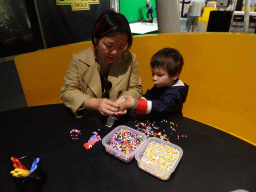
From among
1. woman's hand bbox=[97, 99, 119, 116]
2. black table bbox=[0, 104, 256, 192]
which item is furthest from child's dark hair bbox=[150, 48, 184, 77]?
woman's hand bbox=[97, 99, 119, 116]

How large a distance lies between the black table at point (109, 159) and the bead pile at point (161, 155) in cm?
4

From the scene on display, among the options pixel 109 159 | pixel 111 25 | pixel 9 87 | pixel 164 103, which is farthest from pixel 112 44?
pixel 9 87

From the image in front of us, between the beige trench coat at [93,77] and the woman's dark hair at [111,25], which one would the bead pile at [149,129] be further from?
the woman's dark hair at [111,25]

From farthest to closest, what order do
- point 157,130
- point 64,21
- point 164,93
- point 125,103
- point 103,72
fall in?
point 64,21 < point 103,72 < point 164,93 < point 125,103 < point 157,130

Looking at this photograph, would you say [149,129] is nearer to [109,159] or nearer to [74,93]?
[109,159]

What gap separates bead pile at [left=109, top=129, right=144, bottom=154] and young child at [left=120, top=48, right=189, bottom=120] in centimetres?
21

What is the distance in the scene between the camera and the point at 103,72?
1475 mm

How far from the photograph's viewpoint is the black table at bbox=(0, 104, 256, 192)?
66 cm

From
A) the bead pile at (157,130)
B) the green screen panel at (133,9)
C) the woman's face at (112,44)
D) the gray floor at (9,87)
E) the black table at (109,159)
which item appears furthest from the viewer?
the green screen panel at (133,9)

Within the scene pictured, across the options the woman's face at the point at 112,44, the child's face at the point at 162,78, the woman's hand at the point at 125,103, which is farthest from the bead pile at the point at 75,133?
the child's face at the point at 162,78

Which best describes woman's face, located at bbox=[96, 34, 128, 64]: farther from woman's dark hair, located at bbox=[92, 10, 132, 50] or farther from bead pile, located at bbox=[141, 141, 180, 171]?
bead pile, located at bbox=[141, 141, 180, 171]

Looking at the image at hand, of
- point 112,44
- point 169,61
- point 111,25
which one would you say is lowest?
point 169,61

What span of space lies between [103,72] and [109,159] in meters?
0.89

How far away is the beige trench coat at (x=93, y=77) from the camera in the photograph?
50.3 inches
